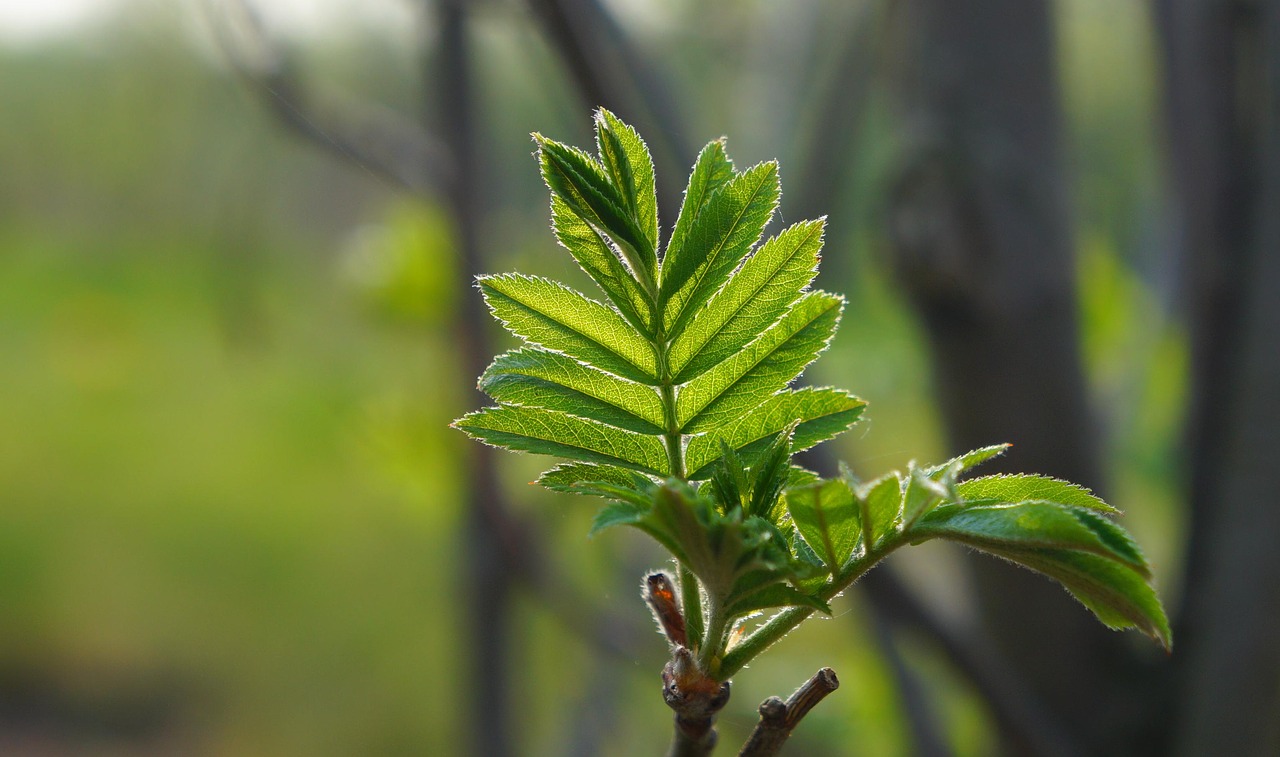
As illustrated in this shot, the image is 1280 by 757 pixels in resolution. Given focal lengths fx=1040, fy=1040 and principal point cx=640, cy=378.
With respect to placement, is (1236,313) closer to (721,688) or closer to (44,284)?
(721,688)

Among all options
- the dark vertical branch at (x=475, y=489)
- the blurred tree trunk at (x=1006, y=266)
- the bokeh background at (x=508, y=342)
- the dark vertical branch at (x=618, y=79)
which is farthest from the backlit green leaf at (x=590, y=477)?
the dark vertical branch at (x=475, y=489)

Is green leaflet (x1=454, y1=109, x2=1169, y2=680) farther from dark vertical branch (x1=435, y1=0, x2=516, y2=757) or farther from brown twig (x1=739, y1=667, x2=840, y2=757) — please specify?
dark vertical branch (x1=435, y1=0, x2=516, y2=757)

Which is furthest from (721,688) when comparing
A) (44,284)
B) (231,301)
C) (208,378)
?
(208,378)

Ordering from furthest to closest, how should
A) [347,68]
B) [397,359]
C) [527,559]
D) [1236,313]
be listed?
[397,359]
[347,68]
[527,559]
[1236,313]

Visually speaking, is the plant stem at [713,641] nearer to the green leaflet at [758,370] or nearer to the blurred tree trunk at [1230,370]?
the green leaflet at [758,370]

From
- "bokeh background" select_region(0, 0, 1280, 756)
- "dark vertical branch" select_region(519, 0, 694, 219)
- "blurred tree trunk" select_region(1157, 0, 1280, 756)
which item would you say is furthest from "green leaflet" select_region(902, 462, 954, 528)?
"blurred tree trunk" select_region(1157, 0, 1280, 756)

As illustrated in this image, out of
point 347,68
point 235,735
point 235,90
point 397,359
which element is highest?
point 235,90

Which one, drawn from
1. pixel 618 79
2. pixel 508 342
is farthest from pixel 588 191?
pixel 508 342

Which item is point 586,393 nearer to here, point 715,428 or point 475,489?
point 715,428
